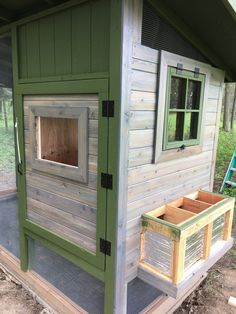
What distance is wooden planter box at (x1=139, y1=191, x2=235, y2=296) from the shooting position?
5.51 feet

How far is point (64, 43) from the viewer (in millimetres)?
1749

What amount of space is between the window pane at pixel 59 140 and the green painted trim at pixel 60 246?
59 cm

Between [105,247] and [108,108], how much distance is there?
0.87m

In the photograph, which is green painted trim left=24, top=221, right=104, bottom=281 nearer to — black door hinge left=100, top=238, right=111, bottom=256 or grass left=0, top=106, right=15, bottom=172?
black door hinge left=100, top=238, right=111, bottom=256

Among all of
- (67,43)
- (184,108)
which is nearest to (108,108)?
(67,43)

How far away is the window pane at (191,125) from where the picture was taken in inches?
82.3

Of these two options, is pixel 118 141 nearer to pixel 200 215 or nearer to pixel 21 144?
pixel 200 215

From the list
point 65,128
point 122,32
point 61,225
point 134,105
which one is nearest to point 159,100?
point 134,105

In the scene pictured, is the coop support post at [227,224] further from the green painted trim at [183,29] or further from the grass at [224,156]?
the grass at [224,156]

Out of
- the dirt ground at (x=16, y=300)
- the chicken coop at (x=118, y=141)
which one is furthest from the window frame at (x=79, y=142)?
the dirt ground at (x=16, y=300)

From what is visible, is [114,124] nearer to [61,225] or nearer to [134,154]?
[134,154]

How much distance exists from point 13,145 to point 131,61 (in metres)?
2.08

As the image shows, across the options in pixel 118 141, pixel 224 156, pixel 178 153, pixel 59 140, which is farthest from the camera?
pixel 224 156

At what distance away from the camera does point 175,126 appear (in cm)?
198
